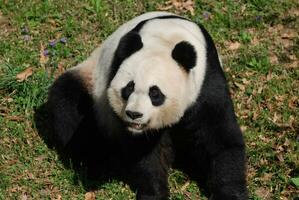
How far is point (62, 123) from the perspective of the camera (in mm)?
5855

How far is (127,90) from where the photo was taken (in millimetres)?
4672

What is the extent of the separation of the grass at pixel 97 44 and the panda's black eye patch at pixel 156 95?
1225mm

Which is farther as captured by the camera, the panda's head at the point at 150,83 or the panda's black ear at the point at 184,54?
the panda's black ear at the point at 184,54

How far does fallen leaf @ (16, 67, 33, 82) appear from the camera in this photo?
6629 millimetres

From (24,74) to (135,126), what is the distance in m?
2.38

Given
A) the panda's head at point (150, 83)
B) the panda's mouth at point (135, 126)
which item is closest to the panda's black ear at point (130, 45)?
the panda's head at point (150, 83)

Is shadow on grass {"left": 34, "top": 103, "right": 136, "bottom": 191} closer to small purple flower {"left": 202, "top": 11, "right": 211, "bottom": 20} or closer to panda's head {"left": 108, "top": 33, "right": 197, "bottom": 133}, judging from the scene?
panda's head {"left": 108, "top": 33, "right": 197, "bottom": 133}

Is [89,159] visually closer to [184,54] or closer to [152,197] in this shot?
[152,197]

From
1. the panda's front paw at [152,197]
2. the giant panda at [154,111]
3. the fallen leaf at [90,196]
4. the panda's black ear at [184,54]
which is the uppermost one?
the panda's black ear at [184,54]

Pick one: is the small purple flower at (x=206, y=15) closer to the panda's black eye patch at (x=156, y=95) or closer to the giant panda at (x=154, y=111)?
the giant panda at (x=154, y=111)

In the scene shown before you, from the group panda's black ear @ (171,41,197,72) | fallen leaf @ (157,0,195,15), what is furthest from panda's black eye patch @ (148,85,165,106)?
fallen leaf @ (157,0,195,15)

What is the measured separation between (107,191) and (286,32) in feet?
10.2

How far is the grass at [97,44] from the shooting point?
570cm

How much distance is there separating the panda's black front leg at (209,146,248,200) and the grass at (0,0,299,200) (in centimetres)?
19
